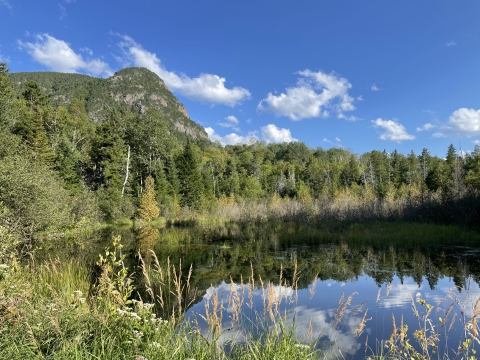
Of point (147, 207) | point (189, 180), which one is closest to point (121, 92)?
point (189, 180)

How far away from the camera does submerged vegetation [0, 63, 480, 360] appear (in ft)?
10.2

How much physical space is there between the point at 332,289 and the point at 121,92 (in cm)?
15216

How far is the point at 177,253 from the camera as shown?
14.3 m

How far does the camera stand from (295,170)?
7662 cm

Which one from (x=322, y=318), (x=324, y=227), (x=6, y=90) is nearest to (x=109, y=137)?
(x=6, y=90)

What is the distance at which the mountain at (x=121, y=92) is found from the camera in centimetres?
10143

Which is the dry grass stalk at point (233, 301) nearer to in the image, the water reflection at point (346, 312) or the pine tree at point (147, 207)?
the water reflection at point (346, 312)

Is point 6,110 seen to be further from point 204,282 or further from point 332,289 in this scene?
point 332,289

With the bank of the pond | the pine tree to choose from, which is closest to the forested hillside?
the pine tree

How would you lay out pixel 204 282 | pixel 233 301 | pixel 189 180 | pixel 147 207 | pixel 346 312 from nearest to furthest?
pixel 233 301, pixel 346 312, pixel 204 282, pixel 147 207, pixel 189 180

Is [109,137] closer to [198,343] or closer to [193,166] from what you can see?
[193,166]

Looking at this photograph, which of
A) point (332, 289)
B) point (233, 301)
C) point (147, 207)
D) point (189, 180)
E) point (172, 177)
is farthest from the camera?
point (189, 180)

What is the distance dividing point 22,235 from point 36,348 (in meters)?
12.3

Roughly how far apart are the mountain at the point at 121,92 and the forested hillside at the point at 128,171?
699cm
